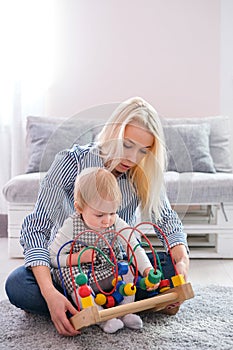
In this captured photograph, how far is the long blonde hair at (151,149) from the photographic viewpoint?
1.42 metres

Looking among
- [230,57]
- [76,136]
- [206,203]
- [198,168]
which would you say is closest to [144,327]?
[76,136]

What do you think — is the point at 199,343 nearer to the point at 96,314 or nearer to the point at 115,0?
the point at 96,314

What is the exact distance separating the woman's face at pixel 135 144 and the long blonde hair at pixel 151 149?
1 centimetres

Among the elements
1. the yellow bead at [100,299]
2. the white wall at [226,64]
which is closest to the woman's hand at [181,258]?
the yellow bead at [100,299]

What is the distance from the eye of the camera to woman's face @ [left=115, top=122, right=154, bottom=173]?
55.2 inches

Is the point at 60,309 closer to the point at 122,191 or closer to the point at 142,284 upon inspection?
the point at 142,284

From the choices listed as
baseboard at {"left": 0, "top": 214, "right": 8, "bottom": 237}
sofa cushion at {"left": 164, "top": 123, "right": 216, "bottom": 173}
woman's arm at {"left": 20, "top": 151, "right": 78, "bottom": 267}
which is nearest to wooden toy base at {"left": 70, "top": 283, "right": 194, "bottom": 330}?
woman's arm at {"left": 20, "top": 151, "right": 78, "bottom": 267}

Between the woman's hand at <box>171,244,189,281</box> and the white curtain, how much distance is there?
188 centimetres

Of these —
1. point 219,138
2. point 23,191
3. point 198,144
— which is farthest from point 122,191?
point 219,138

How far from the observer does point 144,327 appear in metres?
1.62

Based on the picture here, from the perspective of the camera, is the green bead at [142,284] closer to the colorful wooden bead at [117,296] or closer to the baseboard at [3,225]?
the colorful wooden bead at [117,296]

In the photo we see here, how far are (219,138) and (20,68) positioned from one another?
124 cm

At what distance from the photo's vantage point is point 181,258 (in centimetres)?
166

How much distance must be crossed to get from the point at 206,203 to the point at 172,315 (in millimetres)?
1050
